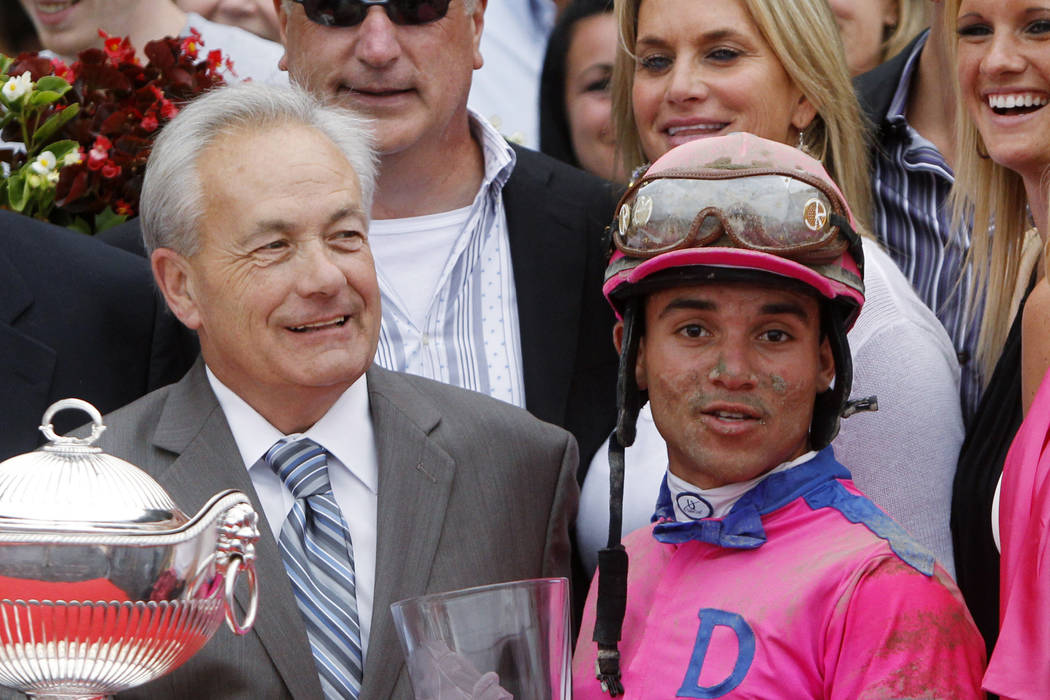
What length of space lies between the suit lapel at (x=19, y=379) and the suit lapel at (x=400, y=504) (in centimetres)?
79

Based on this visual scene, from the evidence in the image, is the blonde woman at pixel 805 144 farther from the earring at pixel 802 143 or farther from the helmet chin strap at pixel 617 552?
the helmet chin strap at pixel 617 552

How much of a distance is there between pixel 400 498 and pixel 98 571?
100 cm

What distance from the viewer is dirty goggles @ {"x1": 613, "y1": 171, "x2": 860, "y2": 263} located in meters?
3.00

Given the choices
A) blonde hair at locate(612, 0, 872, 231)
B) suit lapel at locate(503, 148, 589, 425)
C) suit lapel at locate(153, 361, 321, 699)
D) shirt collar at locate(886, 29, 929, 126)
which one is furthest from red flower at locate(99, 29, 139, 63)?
shirt collar at locate(886, 29, 929, 126)

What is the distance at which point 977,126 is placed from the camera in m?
4.16

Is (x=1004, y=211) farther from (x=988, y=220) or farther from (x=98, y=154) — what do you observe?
(x=98, y=154)

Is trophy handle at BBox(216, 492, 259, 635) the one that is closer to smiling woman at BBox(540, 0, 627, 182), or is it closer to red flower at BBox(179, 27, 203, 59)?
red flower at BBox(179, 27, 203, 59)

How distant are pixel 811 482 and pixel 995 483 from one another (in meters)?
0.71

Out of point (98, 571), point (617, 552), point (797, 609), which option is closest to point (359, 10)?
point (617, 552)

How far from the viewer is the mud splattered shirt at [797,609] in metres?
2.66

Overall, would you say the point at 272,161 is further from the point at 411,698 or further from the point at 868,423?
the point at 868,423

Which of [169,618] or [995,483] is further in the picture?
[995,483]

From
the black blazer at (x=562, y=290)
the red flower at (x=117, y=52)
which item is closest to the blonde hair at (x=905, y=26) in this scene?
the black blazer at (x=562, y=290)

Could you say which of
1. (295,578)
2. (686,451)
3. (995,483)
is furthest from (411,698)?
(995,483)
